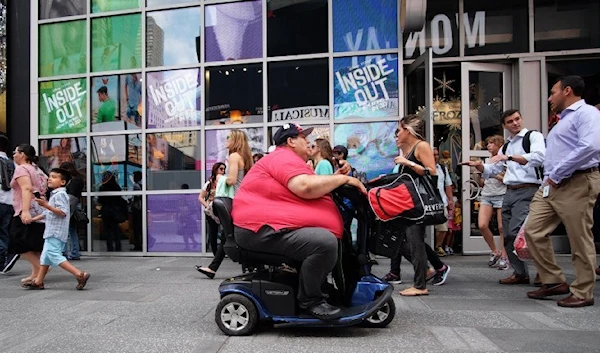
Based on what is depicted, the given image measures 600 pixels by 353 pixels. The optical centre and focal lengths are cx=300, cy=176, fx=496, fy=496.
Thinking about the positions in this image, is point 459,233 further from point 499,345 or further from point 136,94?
point 136,94

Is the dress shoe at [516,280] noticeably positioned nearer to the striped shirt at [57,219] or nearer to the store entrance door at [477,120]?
the store entrance door at [477,120]

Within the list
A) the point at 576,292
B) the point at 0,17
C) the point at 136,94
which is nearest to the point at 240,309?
the point at 576,292

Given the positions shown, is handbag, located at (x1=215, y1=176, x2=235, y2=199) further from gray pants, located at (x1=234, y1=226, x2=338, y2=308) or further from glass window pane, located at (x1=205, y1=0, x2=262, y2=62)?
glass window pane, located at (x1=205, y1=0, x2=262, y2=62)

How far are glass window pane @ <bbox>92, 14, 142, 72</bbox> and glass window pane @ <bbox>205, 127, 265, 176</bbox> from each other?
6.25 ft

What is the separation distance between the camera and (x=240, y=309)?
11.4ft

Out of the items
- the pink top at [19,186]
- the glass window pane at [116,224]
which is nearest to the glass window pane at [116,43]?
the glass window pane at [116,224]

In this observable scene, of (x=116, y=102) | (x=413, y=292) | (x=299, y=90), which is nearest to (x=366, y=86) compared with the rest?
(x=299, y=90)

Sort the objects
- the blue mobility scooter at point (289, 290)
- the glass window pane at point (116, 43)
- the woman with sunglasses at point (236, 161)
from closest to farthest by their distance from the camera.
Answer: the blue mobility scooter at point (289, 290) → the woman with sunglasses at point (236, 161) → the glass window pane at point (116, 43)

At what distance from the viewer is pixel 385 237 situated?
359 centimetres

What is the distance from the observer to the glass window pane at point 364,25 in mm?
7863

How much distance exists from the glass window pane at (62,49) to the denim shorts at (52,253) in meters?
4.60

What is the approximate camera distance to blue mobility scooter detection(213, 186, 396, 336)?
3.44m

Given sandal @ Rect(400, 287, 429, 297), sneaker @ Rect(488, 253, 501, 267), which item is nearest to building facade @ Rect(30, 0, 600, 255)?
sneaker @ Rect(488, 253, 501, 267)

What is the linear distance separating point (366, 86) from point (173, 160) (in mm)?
3480
